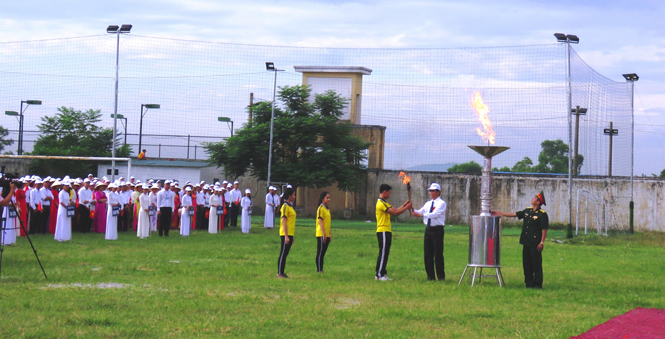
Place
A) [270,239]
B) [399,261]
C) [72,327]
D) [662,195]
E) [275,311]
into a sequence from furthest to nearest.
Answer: [662,195], [270,239], [399,261], [275,311], [72,327]

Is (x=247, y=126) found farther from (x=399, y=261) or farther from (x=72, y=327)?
(x=72, y=327)

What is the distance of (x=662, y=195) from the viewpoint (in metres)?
36.3

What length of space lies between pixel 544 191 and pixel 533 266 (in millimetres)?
27490

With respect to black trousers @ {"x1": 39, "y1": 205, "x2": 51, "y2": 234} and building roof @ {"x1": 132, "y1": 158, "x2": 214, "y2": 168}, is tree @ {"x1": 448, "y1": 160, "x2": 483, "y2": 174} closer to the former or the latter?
building roof @ {"x1": 132, "y1": 158, "x2": 214, "y2": 168}

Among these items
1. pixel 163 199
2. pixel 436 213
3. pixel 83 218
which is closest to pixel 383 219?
pixel 436 213

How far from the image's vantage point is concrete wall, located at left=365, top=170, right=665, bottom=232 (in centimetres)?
3656

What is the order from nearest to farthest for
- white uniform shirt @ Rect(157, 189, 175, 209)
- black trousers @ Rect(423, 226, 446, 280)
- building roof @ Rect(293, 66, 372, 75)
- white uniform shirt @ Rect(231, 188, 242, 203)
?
black trousers @ Rect(423, 226, 446, 280)
white uniform shirt @ Rect(157, 189, 175, 209)
white uniform shirt @ Rect(231, 188, 242, 203)
building roof @ Rect(293, 66, 372, 75)

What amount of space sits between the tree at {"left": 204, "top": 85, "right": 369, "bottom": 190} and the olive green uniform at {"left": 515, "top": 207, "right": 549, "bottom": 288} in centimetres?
2656

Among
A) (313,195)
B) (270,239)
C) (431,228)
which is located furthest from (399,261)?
(313,195)

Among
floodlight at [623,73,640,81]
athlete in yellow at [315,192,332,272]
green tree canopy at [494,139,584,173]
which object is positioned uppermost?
floodlight at [623,73,640,81]

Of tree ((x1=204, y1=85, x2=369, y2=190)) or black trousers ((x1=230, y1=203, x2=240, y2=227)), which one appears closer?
black trousers ((x1=230, y1=203, x2=240, y2=227))

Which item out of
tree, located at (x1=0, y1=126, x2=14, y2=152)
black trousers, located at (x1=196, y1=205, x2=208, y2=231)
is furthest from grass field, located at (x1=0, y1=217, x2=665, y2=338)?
tree, located at (x1=0, y1=126, x2=14, y2=152)

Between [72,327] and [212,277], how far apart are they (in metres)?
5.04

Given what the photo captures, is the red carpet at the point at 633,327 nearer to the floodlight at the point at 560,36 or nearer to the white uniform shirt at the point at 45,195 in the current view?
the white uniform shirt at the point at 45,195
